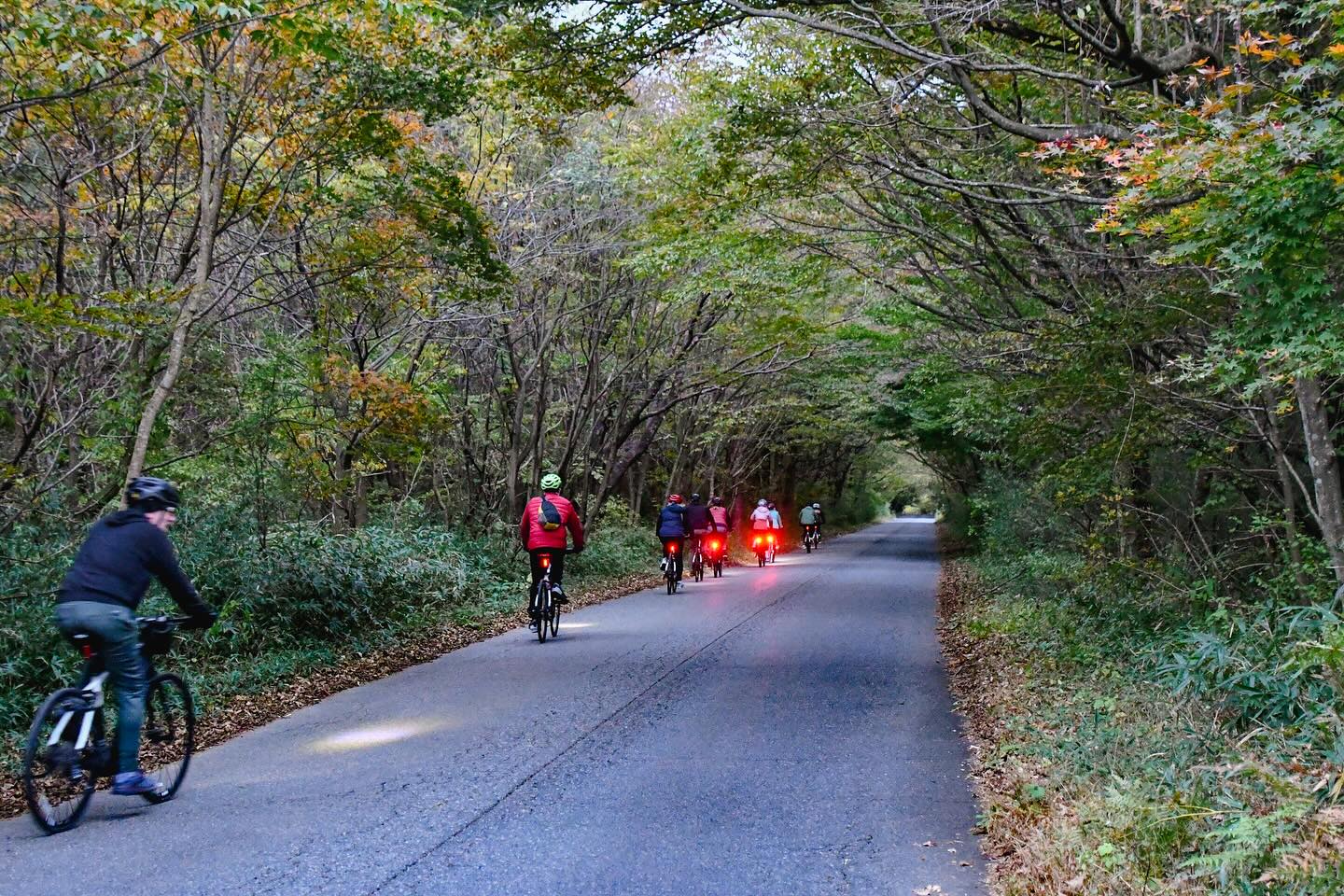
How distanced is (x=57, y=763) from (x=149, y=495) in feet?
4.65

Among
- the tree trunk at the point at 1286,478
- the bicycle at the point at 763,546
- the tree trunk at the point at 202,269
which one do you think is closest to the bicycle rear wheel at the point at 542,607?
the tree trunk at the point at 202,269

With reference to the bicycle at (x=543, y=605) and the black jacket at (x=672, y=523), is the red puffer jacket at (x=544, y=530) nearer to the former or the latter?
the bicycle at (x=543, y=605)

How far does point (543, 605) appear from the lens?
12031 mm

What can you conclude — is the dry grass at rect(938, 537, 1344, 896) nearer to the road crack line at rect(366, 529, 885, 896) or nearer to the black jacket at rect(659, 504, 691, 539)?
the road crack line at rect(366, 529, 885, 896)

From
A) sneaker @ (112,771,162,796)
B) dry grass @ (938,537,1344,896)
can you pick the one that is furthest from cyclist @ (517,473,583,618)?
sneaker @ (112,771,162,796)

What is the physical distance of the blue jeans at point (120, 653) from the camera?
518cm

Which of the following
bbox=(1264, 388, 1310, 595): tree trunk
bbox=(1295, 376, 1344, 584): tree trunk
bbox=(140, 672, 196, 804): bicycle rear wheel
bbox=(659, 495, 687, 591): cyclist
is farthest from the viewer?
bbox=(659, 495, 687, 591): cyclist

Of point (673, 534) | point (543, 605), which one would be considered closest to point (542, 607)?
point (543, 605)

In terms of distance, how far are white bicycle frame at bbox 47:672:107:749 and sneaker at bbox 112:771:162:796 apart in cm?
28

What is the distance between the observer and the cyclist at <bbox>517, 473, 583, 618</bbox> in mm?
12016

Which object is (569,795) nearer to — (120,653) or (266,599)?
(120,653)

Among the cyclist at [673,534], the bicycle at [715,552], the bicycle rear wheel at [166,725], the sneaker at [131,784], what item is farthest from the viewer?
the bicycle at [715,552]

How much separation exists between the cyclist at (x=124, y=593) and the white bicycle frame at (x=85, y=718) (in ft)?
0.23

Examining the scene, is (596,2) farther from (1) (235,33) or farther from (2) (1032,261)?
(2) (1032,261)
